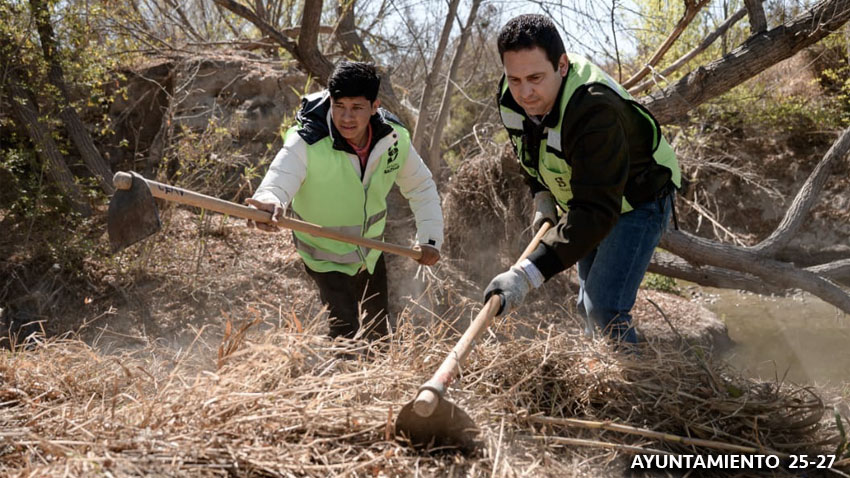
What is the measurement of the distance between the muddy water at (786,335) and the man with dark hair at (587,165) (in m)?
3.35

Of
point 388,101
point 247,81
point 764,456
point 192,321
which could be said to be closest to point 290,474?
point 764,456

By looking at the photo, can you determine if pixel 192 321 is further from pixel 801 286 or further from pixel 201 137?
pixel 801 286

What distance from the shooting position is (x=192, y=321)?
5.12 metres

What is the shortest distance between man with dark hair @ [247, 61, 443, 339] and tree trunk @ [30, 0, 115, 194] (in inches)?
129

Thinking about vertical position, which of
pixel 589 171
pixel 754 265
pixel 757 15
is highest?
pixel 757 15

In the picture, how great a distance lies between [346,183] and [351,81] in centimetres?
49

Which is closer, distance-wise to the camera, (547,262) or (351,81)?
(547,262)

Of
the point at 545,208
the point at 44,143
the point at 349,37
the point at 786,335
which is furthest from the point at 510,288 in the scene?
the point at 786,335

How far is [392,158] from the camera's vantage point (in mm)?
3166

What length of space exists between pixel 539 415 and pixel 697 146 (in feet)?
16.3

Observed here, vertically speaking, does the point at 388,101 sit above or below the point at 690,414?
above

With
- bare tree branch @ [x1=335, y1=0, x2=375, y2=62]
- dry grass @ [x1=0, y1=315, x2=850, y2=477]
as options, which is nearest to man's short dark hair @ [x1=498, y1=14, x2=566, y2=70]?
dry grass @ [x1=0, y1=315, x2=850, y2=477]

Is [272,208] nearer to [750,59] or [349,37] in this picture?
[750,59]

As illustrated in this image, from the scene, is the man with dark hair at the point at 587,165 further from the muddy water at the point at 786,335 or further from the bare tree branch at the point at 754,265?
the muddy water at the point at 786,335
